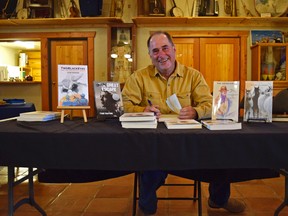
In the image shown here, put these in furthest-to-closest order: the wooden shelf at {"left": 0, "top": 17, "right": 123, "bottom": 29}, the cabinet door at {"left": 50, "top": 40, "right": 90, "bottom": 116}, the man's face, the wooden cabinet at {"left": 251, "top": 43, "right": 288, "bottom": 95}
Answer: the cabinet door at {"left": 50, "top": 40, "right": 90, "bottom": 116}, the wooden shelf at {"left": 0, "top": 17, "right": 123, "bottom": 29}, the wooden cabinet at {"left": 251, "top": 43, "right": 288, "bottom": 95}, the man's face

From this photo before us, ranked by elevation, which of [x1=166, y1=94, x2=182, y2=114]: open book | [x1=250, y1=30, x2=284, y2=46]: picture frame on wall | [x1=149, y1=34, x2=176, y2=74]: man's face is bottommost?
[x1=166, y1=94, x2=182, y2=114]: open book

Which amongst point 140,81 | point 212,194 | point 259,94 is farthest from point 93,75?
point 259,94

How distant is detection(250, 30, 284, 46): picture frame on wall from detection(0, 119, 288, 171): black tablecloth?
14.4ft

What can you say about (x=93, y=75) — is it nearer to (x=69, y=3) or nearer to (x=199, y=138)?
(x=69, y=3)

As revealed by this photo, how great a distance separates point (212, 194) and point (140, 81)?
943 millimetres

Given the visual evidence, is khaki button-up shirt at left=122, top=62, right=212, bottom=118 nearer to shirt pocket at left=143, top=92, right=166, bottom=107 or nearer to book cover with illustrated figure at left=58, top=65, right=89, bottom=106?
shirt pocket at left=143, top=92, right=166, bottom=107

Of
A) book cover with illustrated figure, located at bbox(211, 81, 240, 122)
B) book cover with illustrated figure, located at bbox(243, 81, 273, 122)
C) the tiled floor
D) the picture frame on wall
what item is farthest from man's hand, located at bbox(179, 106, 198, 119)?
the picture frame on wall

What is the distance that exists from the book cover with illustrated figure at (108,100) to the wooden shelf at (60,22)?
3613 millimetres

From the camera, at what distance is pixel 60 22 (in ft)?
17.8

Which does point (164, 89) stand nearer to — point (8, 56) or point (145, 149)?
point (145, 149)

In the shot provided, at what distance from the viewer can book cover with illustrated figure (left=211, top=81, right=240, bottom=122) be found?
1653 millimetres

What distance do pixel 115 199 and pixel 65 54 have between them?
3.74 meters

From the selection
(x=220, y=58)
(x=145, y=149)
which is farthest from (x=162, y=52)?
(x=220, y=58)

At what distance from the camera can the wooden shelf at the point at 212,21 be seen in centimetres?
513
